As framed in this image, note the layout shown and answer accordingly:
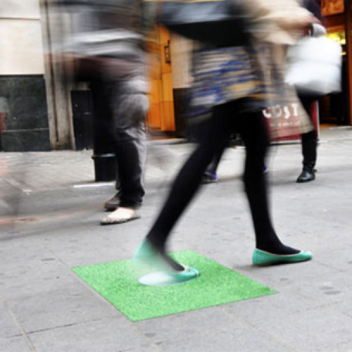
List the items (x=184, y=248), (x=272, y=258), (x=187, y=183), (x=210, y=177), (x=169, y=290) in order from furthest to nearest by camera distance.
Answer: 1. (x=210, y=177)
2. (x=184, y=248)
3. (x=272, y=258)
4. (x=169, y=290)
5. (x=187, y=183)

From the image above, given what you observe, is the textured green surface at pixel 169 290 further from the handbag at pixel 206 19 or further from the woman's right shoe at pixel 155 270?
the handbag at pixel 206 19

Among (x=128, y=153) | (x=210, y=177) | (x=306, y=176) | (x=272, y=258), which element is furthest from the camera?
(x=210, y=177)

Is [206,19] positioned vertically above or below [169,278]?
above

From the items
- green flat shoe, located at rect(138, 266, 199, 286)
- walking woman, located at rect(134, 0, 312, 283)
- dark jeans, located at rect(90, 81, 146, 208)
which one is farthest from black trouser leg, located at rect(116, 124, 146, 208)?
walking woman, located at rect(134, 0, 312, 283)

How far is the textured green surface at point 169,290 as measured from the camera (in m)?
2.96

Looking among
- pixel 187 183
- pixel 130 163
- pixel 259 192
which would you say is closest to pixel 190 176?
pixel 187 183

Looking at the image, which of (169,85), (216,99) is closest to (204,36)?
(216,99)

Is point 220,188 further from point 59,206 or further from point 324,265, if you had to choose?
point 324,265

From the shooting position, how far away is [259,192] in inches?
133

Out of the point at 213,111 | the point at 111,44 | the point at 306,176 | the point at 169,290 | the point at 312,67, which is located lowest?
the point at 169,290

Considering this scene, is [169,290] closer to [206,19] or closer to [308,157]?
[206,19]

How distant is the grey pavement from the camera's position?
2.59m

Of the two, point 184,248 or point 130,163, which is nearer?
point 184,248

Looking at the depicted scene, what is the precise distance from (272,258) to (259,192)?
37 centimetres
